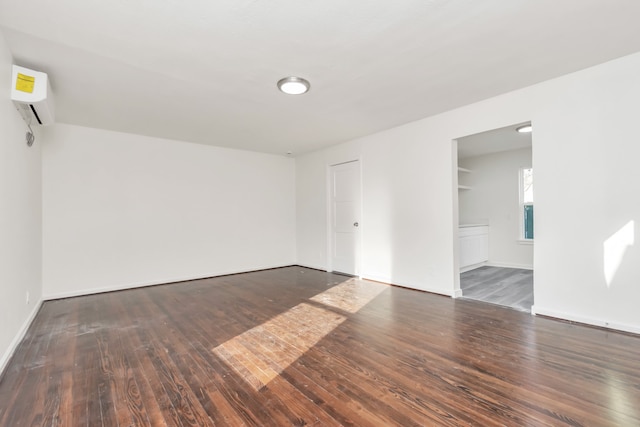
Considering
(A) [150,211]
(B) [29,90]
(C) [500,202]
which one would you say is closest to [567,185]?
(C) [500,202]

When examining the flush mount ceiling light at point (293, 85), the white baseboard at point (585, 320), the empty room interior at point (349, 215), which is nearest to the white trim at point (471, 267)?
the empty room interior at point (349, 215)

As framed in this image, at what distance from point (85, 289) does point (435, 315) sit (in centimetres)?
476

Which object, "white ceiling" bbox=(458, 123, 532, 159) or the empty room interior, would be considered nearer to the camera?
the empty room interior

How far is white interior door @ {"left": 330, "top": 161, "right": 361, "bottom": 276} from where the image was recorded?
530cm

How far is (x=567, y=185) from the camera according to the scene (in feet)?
9.71

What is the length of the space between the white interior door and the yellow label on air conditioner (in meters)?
4.15

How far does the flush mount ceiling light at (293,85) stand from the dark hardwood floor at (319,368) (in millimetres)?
2417

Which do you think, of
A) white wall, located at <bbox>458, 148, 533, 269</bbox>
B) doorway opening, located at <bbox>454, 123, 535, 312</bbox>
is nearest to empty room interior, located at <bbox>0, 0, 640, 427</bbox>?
doorway opening, located at <bbox>454, 123, 535, 312</bbox>

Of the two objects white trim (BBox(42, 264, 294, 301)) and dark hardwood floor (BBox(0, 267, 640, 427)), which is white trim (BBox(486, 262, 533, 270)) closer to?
dark hardwood floor (BBox(0, 267, 640, 427))

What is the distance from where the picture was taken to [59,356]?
93.1 inches

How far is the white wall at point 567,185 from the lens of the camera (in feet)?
8.73

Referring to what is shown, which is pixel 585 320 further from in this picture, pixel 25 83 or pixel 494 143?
pixel 25 83

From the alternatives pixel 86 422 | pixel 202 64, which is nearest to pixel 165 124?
pixel 202 64

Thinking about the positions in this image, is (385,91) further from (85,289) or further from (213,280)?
(85,289)
